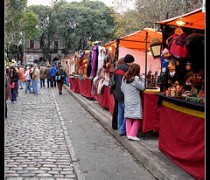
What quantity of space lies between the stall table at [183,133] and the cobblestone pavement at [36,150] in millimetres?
1695

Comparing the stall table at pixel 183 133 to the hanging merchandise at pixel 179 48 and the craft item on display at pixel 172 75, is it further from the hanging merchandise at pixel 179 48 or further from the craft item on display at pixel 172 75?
the hanging merchandise at pixel 179 48

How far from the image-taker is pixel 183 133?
17.3ft

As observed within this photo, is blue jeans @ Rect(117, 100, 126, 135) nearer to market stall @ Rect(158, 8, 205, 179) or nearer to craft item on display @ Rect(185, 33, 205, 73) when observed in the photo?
market stall @ Rect(158, 8, 205, 179)

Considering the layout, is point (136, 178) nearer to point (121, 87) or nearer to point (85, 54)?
point (121, 87)

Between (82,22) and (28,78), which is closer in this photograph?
(28,78)

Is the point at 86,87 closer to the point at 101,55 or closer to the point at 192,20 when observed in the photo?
the point at 101,55

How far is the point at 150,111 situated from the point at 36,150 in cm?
260

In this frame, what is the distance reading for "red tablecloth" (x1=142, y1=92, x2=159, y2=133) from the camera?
295 inches

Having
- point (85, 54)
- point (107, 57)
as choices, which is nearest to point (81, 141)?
point (107, 57)

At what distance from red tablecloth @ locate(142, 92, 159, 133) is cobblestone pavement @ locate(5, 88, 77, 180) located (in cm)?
182

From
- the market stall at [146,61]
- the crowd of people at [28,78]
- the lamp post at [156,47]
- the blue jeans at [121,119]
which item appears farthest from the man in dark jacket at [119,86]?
the crowd of people at [28,78]

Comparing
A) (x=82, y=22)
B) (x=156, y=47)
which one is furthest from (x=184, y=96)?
(x=82, y=22)

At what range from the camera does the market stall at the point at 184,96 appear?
15.9 feet

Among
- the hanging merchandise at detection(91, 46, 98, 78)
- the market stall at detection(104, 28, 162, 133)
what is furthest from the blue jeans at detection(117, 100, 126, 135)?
the hanging merchandise at detection(91, 46, 98, 78)
